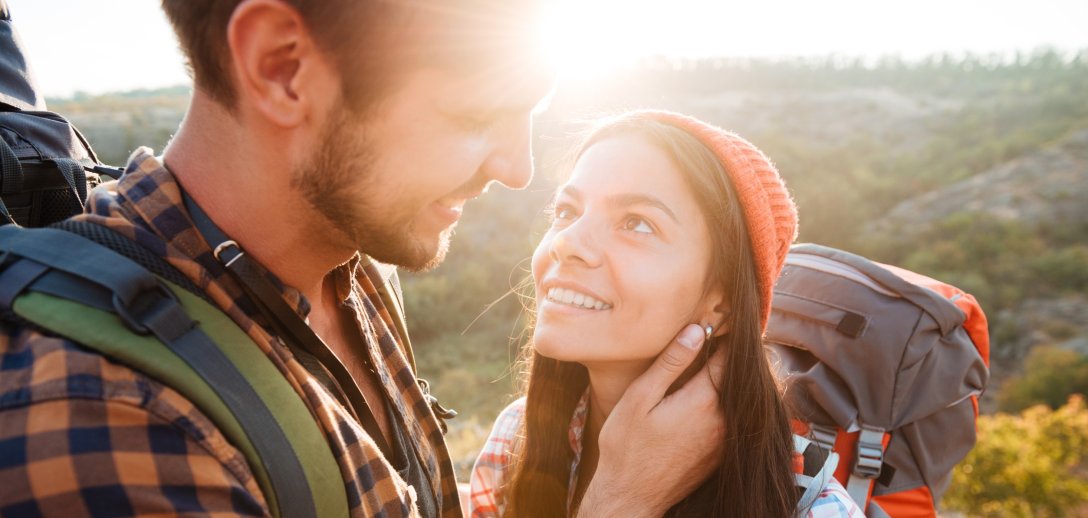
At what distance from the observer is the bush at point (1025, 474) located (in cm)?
594

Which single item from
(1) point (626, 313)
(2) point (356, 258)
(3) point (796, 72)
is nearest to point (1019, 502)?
(1) point (626, 313)

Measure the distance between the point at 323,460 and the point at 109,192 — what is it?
727 millimetres

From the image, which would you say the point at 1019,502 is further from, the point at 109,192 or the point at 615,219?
the point at 109,192

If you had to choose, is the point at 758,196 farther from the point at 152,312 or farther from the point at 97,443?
the point at 97,443

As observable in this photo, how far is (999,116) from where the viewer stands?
29422 millimetres

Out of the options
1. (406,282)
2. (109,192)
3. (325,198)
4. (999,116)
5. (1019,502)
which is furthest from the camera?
(999,116)

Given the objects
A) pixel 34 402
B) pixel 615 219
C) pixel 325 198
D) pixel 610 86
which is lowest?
pixel 610 86

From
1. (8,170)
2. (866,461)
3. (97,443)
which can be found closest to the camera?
(97,443)

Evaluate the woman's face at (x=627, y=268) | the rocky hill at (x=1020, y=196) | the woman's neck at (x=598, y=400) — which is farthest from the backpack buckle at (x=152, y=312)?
the rocky hill at (x=1020, y=196)

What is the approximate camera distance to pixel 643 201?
2197 millimetres

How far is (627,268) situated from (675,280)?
0.17m

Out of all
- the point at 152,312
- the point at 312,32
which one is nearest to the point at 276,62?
the point at 312,32

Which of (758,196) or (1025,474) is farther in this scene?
(1025,474)

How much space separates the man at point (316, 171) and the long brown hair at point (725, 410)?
2.63 ft
